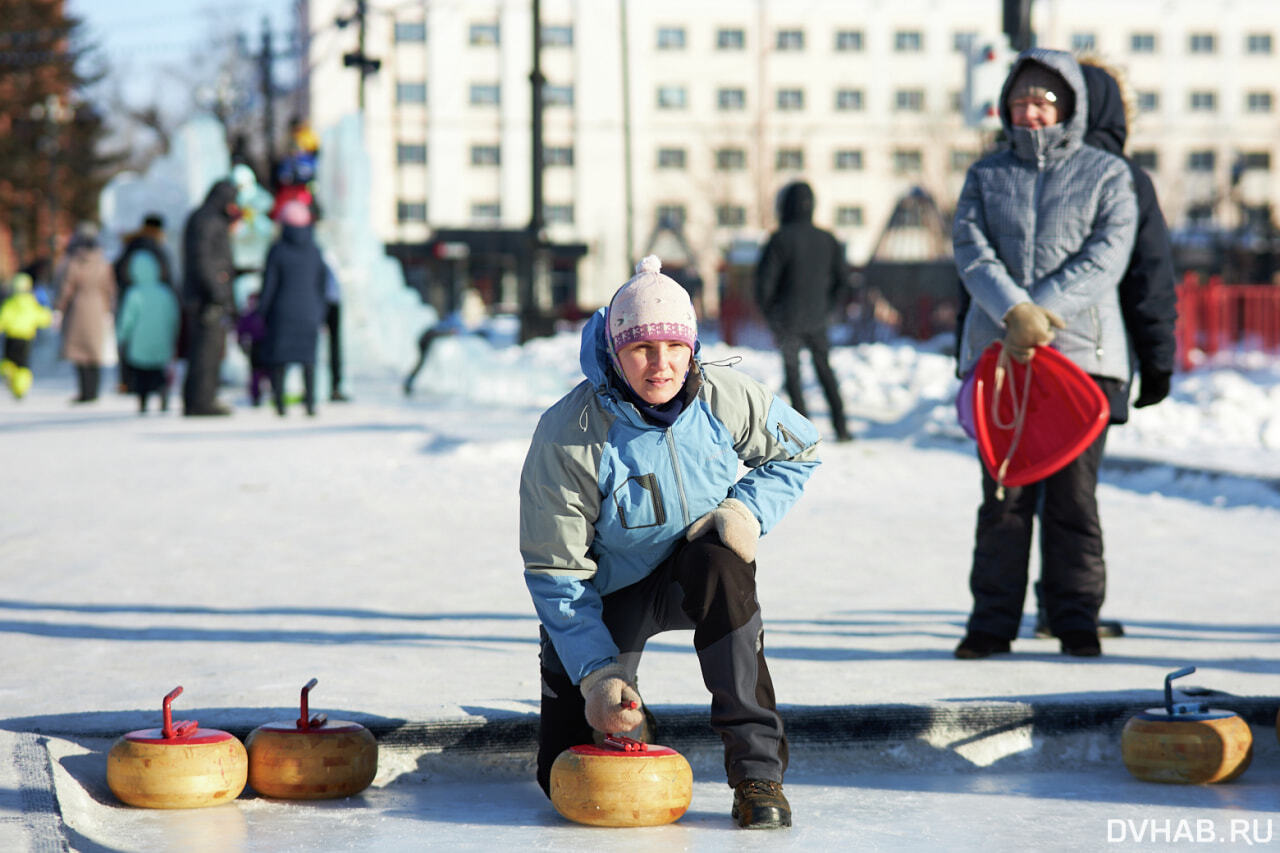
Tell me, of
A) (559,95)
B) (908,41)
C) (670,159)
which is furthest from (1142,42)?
(559,95)

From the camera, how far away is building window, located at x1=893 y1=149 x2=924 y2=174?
204 ft

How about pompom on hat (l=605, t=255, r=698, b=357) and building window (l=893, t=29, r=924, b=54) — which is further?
building window (l=893, t=29, r=924, b=54)

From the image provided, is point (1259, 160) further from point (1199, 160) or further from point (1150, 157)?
point (1150, 157)

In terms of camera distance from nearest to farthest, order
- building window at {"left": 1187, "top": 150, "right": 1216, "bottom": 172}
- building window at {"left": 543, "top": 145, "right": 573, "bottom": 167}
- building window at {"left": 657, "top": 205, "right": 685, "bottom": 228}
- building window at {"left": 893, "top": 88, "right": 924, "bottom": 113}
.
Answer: building window at {"left": 657, "top": 205, "right": 685, "bottom": 228}, building window at {"left": 543, "top": 145, "right": 573, "bottom": 167}, building window at {"left": 893, "top": 88, "right": 924, "bottom": 113}, building window at {"left": 1187, "top": 150, "right": 1216, "bottom": 172}

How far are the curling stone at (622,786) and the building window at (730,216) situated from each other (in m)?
61.5

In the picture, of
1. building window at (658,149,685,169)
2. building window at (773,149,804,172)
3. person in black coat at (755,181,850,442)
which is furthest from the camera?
building window at (658,149,685,169)

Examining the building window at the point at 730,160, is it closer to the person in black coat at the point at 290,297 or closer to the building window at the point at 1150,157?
the building window at the point at 1150,157

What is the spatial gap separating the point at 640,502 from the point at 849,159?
71198mm

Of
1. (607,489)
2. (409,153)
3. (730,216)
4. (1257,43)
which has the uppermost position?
(1257,43)

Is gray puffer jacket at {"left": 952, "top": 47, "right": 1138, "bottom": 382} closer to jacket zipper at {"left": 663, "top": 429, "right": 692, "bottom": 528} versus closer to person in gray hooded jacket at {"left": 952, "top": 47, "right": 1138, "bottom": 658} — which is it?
person in gray hooded jacket at {"left": 952, "top": 47, "right": 1138, "bottom": 658}

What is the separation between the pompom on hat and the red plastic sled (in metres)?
1.82

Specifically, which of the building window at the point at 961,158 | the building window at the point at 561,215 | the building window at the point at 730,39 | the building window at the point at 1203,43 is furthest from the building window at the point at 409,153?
the building window at the point at 1203,43

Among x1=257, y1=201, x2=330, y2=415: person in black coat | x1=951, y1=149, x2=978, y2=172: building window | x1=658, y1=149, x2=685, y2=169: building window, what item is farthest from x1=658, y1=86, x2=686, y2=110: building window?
x1=257, y1=201, x2=330, y2=415: person in black coat

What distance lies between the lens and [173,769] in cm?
340
